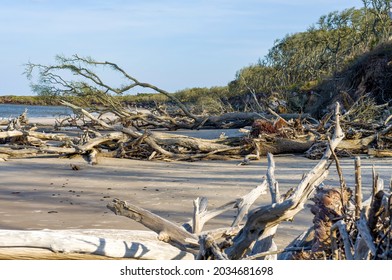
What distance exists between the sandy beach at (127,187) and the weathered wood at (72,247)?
1644mm

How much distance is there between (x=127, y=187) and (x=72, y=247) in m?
4.94

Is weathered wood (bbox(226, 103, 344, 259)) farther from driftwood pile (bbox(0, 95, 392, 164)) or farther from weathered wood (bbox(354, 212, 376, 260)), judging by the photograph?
driftwood pile (bbox(0, 95, 392, 164))

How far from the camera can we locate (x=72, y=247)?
11.2 feet

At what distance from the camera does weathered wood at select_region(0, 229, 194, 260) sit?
3.45 metres

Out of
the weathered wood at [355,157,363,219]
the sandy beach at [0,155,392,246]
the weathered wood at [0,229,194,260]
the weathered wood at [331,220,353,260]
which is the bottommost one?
the sandy beach at [0,155,392,246]

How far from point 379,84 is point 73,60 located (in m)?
8.84

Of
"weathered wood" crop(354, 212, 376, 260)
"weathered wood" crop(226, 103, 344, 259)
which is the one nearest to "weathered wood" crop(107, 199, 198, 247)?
"weathered wood" crop(226, 103, 344, 259)

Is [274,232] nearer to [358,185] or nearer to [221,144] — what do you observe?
[358,185]

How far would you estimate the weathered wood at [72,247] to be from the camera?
345 centimetres

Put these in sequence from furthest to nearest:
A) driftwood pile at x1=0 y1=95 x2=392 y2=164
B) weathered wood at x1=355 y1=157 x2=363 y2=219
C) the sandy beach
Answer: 1. driftwood pile at x1=0 y1=95 x2=392 y2=164
2. the sandy beach
3. weathered wood at x1=355 y1=157 x2=363 y2=219

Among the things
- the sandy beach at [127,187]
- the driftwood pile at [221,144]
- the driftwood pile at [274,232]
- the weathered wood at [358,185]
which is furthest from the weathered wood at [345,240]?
the driftwood pile at [221,144]

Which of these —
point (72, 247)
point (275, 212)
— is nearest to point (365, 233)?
point (275, 212)

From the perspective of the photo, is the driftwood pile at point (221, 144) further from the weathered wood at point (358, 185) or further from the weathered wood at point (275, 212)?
the weathered wood at point (358, 185)

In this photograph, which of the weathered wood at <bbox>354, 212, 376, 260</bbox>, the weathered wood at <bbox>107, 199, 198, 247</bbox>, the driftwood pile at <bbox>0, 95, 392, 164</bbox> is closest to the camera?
the weathered wood at <bbox>354, 212, 376, 260</bbox>
